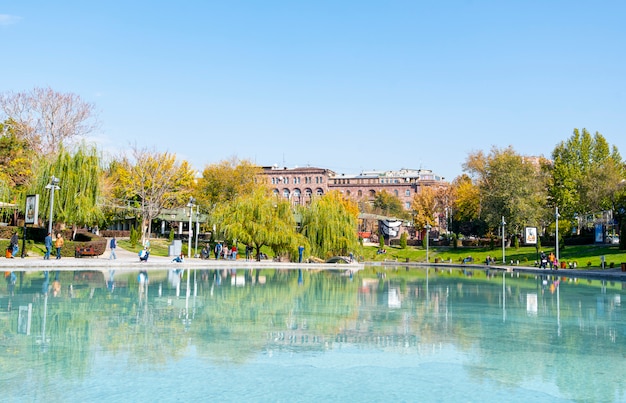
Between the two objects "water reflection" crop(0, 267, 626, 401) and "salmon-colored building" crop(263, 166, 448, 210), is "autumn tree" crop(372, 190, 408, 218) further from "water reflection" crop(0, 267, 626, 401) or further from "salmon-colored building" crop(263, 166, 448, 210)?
"water reflection" crop(0, 267, 626, 401)

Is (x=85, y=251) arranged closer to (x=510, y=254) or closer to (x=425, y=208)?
(x=510, y=254)

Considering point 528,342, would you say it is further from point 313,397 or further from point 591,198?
point 591,198

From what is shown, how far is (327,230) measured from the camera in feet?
164

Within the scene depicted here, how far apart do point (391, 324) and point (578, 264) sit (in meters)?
42.5

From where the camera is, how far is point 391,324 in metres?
13.1

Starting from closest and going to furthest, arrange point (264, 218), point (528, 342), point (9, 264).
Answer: point (528, 342), point (9, 264), point (264, 218)

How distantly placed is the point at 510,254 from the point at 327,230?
2585 cm

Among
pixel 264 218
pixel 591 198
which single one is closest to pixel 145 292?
pixel 264 218

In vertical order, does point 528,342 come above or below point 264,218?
below

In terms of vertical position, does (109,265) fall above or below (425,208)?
below

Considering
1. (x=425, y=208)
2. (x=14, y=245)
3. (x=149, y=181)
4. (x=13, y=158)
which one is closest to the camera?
(x=14, y=245)

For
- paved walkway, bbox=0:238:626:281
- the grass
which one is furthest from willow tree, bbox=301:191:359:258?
the grass

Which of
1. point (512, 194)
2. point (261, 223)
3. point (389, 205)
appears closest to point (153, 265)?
point (261, 223)

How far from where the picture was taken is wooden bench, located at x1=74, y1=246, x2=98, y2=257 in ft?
130
